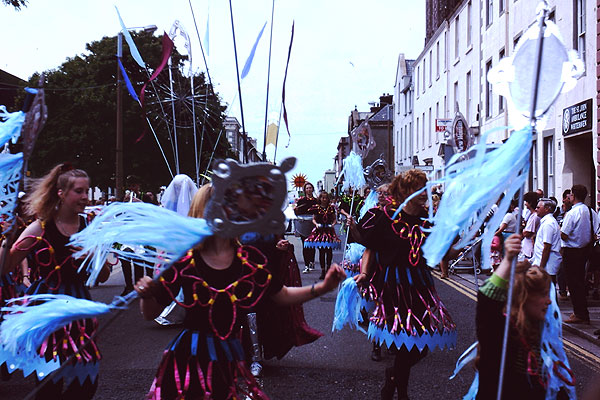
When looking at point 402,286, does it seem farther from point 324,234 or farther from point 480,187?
point 324,234

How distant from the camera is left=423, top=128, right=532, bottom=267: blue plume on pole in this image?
8.94 ft

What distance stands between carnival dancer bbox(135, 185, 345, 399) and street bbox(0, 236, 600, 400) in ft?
8.49

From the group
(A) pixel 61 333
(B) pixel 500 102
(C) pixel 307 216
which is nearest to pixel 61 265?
(A) pixel 61 333

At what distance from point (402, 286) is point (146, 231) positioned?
109 inches

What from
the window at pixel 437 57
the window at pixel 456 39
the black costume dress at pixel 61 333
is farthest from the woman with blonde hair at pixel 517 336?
→ the window at pixel 437 57

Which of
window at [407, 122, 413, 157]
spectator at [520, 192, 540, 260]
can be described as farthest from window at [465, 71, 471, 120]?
spectator at [520, 192, 540, 260]

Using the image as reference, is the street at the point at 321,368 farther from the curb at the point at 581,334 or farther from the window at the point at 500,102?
the window at the point at 500,102

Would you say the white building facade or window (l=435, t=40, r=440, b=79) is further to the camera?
window (l=435, t=40, r=440, b=79)

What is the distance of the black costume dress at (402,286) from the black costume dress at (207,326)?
2213 millimetres

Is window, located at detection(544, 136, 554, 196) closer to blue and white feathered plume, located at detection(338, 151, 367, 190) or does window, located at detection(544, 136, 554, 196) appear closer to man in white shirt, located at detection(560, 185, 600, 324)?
blue and white feathered plume, located at detection(338, 151, 367, 190)

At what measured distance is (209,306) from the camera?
9.78ft

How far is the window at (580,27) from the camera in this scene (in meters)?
14.9

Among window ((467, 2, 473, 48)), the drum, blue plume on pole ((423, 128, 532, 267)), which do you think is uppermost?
window ((467, 2, 473, 48))

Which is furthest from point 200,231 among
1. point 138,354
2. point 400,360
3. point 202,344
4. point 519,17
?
point 519,17
